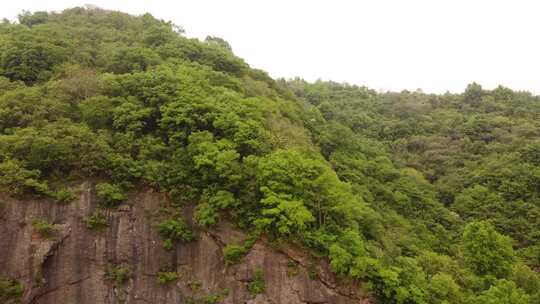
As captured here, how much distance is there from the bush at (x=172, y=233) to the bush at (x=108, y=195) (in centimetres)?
236

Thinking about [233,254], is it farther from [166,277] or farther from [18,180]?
[18,180]

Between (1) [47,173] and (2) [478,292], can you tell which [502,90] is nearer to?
(2) [478,292]

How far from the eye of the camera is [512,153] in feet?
132

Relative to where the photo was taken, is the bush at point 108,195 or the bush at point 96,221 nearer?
the bush at point 96,221

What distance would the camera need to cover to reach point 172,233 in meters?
21.4

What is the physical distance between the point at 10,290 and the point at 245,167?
11423 millimetres

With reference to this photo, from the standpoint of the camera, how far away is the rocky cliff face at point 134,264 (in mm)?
19688

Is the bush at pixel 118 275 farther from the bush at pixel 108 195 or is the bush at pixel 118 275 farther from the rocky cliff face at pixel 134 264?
the bush at pixel 108 195

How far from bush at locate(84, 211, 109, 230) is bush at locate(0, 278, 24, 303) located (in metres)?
3.62

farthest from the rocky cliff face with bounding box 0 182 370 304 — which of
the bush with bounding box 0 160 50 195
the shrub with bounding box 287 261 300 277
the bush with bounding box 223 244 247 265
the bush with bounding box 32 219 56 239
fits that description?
the bush with bounding box 0 160 50 195

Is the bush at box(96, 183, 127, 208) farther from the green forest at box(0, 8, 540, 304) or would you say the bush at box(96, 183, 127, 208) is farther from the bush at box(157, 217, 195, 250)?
the bush at box(157, 217, 195, 250)

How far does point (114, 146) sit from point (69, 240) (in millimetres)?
5198

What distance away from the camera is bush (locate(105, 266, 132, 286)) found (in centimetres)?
2016

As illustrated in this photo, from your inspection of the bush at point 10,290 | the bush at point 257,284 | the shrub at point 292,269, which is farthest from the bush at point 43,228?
the shrub at point 292,269
